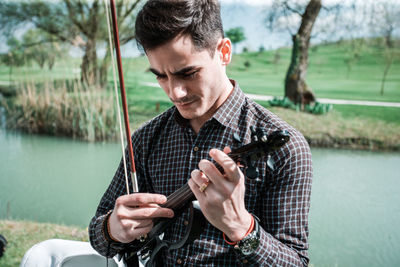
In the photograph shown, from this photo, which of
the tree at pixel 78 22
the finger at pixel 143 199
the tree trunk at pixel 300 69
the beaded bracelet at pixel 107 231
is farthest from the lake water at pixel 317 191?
the finger at pixel 143 199

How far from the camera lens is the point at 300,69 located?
398 cm

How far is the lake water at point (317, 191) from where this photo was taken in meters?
3.10

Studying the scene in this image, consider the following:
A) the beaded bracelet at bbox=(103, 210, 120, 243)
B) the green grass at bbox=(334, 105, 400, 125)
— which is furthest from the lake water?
the beaded bracelet at bbox=(103, 210, 120, 243)

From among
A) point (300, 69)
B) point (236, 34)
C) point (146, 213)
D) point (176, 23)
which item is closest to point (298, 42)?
point (300, 69)

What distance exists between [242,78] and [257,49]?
42 cm

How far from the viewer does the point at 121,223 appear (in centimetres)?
101

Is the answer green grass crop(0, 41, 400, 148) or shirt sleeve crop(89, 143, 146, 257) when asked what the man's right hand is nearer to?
shirt sleeve crop(89, 143, 146, 257)

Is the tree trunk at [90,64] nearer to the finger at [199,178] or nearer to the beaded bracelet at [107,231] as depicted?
the beaded bracelet at [107,231]

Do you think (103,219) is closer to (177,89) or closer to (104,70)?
(177,89)

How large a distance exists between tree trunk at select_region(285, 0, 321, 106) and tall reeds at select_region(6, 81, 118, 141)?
2.44 m

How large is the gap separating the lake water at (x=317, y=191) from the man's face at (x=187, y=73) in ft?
8.21

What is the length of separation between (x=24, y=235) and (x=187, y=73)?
116 inches

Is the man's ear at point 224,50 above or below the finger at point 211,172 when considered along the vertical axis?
above

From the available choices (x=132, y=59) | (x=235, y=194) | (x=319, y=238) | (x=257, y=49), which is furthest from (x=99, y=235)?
(x=132, y=59)
